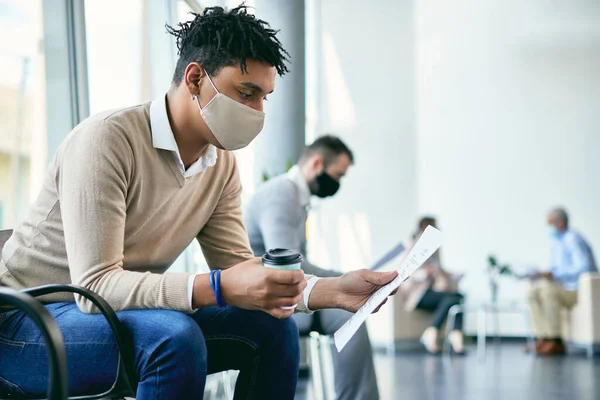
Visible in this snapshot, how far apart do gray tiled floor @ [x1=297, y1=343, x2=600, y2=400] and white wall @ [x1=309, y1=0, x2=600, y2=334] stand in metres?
1.82

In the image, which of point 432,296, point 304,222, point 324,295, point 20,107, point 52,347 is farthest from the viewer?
point 432,296

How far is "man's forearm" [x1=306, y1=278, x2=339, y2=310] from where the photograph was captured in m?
1.61

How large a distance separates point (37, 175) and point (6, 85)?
0.36 meters

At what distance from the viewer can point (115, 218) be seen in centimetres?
136

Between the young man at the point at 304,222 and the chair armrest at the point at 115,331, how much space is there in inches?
54.6

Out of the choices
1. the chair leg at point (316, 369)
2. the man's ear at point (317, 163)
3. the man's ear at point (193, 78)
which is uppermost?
the man's ear at point (193, 78)

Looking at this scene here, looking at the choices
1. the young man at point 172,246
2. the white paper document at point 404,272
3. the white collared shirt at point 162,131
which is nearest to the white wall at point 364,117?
the young man at point 172,246

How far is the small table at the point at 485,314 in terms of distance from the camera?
6.79 meters

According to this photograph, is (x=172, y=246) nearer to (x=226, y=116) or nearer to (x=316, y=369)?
(x=226, y=116)

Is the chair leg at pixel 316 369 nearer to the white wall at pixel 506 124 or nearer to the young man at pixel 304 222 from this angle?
the young man at pixel 304 222

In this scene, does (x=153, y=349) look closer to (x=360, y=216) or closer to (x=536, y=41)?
(x=360, y=216)

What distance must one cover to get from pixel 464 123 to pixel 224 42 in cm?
695

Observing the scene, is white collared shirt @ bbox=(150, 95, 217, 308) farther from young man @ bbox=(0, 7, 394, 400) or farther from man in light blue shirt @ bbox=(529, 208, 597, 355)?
man in light blue shirt @ bbox=(529, 208, 597, 355)

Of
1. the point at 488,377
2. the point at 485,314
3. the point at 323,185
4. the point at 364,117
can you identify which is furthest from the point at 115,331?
the point at 364,117
